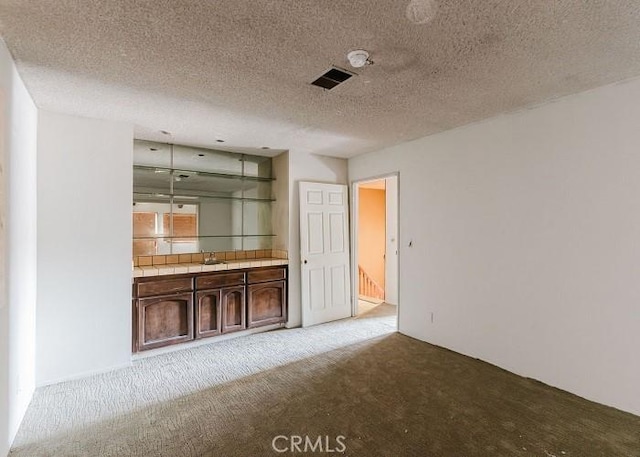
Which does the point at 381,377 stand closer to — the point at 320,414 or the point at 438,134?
the point at 320,414

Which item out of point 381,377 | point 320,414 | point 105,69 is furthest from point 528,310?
point 105,69

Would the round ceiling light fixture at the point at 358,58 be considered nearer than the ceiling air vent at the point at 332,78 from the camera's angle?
Yes

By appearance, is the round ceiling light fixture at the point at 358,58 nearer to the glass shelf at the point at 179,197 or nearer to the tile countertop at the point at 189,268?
the tile countertop at the point at 189,268

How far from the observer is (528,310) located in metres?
2.80

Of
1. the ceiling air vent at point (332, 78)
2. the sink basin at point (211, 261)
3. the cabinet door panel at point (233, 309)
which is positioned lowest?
the cabinet door panel at point (233, 309)

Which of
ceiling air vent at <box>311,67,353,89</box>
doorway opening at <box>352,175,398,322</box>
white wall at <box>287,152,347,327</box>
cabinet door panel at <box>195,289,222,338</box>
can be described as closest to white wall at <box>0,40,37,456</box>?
cabinet door panel at <box>195,289,222,338</box>

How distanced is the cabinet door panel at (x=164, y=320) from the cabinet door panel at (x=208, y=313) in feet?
0.29

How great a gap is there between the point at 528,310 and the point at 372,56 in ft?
8.11

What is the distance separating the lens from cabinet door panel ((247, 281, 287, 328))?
3986 millimetres

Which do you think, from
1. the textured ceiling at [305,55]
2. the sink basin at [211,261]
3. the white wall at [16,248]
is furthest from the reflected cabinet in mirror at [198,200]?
the white wall at [16,248]

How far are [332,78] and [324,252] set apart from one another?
2712mm

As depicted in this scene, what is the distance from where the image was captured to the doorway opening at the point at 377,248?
5.49 meters

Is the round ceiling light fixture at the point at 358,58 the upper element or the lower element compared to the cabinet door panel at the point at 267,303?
upper

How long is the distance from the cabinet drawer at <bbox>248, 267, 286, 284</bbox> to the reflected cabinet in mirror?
0.53 metres
